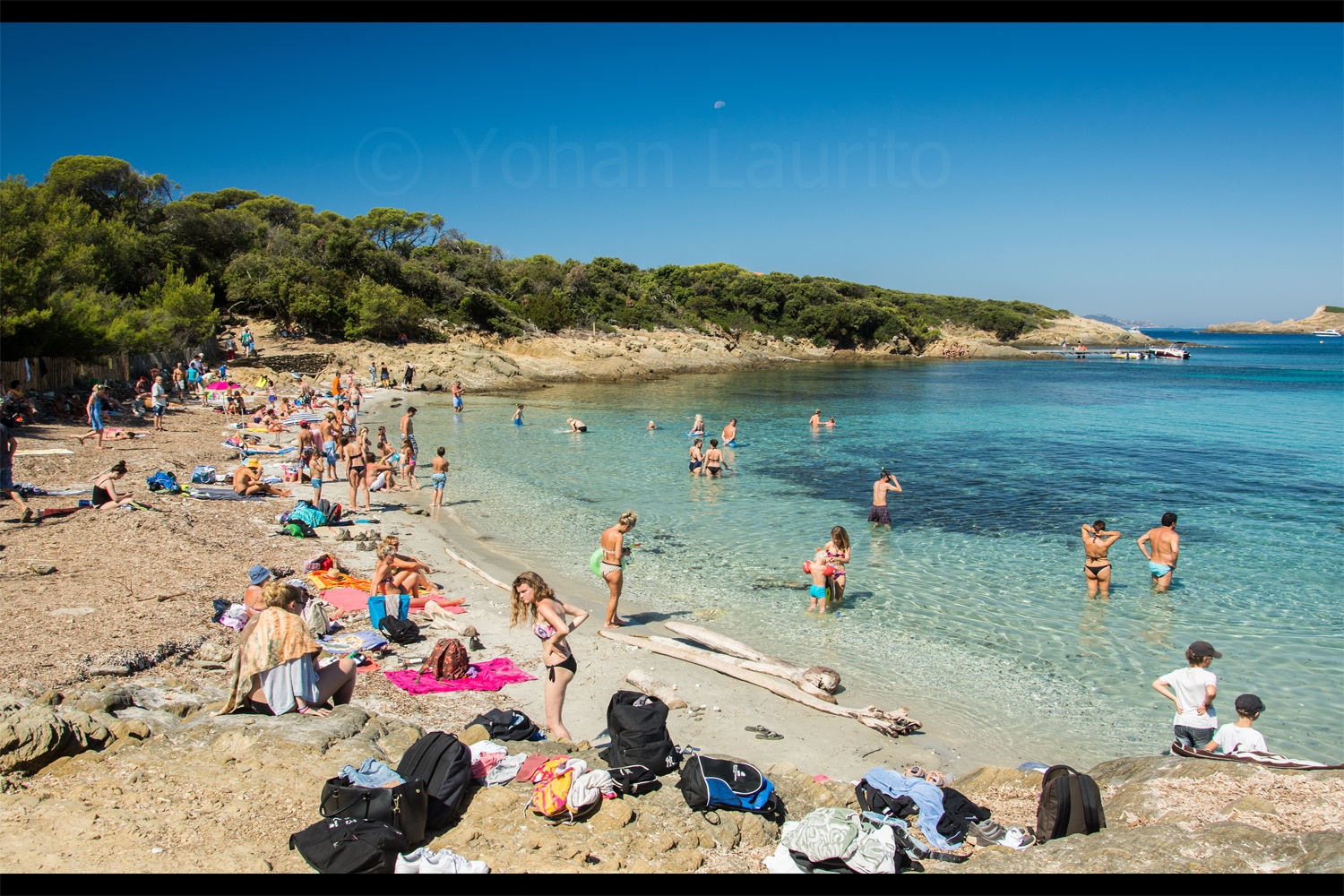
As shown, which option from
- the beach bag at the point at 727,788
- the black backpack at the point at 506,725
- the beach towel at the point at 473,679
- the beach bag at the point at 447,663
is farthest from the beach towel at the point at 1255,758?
the beach bag at the point at 447,663

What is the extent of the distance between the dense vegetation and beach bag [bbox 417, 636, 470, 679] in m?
18.8

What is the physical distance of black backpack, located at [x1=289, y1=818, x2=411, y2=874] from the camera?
395cm

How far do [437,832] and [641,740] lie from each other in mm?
1477

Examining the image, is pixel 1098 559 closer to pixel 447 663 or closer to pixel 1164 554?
pixel 1164 554

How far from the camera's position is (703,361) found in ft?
200

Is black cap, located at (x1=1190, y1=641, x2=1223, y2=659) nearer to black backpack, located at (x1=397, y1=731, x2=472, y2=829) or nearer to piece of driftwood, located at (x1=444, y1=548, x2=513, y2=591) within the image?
black backpack, located at (x1=397, y1=731, x2=472, y2=829)

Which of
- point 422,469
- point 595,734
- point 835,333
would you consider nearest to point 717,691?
point 595,734

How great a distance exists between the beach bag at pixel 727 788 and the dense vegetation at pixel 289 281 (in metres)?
22.2

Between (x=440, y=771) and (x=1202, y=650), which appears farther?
(x=1202, y=650)

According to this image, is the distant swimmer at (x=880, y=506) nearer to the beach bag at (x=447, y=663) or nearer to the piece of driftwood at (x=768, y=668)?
the piece of driftwood at (x=768, y=668)

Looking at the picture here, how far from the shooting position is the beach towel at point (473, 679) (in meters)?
7.11

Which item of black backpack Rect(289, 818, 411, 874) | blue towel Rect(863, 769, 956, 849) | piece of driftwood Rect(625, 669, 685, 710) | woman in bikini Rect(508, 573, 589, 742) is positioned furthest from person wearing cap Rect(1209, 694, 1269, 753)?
black backpack Rect(289, 818, 411, 874)

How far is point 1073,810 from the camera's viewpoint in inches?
184

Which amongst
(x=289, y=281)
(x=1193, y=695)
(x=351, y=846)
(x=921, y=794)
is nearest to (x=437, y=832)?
(x=351, y=846)
